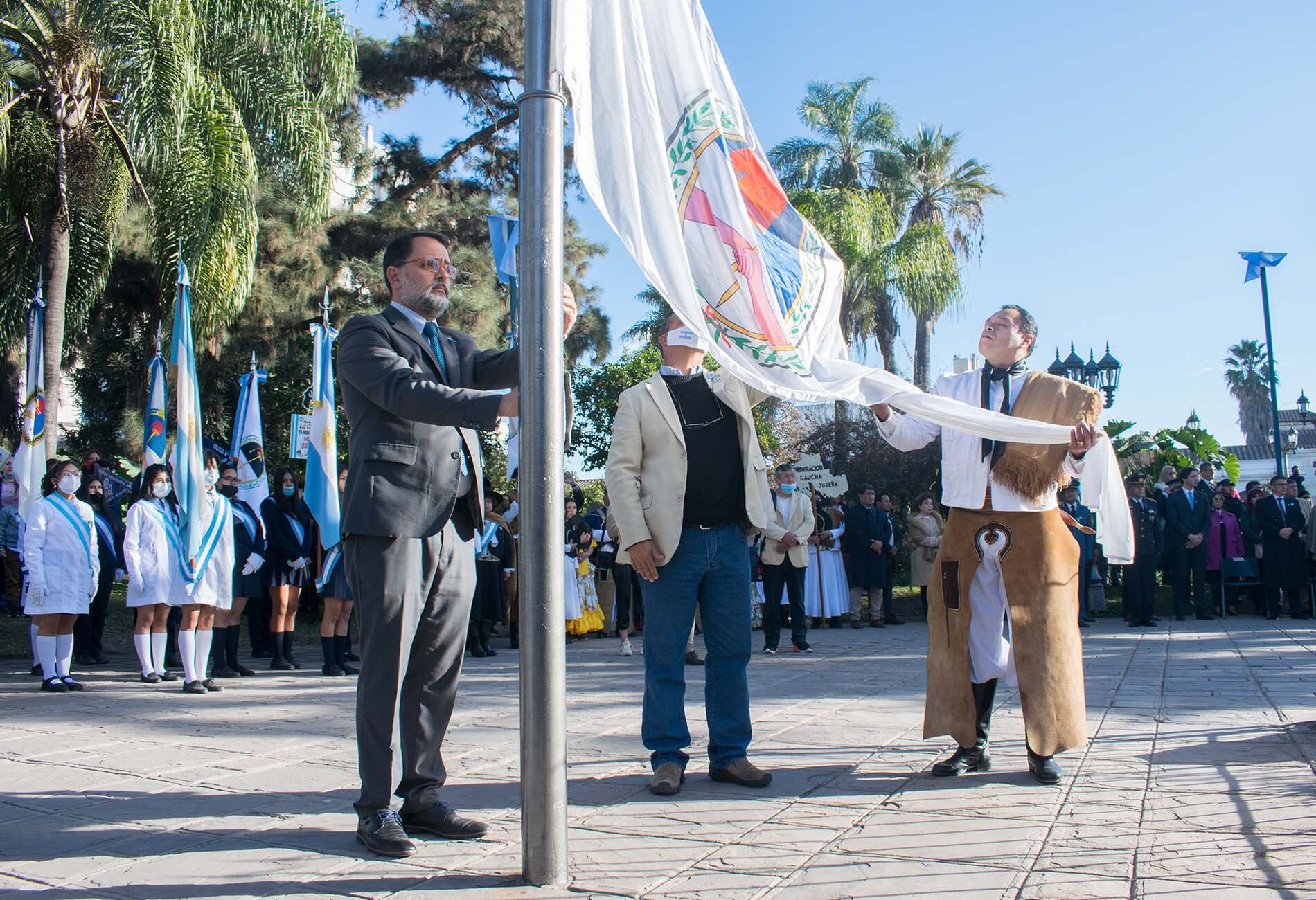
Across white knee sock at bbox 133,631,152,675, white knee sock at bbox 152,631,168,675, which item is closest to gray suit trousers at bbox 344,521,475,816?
white knee sock at bbox 133,631,152,675

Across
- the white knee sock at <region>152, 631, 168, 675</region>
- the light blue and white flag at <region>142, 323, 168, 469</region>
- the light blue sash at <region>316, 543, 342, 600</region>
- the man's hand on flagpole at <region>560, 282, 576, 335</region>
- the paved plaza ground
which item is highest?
the light blue and white flag at <region>142, 323, 168, 469</region>

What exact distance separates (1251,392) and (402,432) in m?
97.2

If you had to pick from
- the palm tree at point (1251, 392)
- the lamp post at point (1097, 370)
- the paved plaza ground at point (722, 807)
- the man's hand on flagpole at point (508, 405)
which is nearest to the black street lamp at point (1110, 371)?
the lamp post at point (1097, 370)

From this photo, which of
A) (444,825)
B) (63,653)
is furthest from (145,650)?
(444,825)

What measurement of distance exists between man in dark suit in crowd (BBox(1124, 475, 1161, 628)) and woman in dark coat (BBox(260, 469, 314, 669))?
11.0m

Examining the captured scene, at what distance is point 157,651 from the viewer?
915 cm

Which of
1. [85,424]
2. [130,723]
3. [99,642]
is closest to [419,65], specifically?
[85,424]

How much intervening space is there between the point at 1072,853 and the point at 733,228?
2.40m

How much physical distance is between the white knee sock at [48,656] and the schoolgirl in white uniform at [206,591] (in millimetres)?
944

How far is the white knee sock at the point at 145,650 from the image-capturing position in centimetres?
891

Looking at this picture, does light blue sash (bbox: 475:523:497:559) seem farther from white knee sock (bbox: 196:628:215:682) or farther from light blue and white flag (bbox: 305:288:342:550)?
white knee sock (bbox: 196:628:215:682)

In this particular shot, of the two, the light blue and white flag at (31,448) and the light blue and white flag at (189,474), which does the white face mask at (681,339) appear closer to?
the light blue and white flag at (189,474)

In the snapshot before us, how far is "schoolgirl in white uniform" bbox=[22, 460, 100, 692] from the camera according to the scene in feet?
27.9

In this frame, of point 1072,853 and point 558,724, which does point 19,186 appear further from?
point 1072,853
